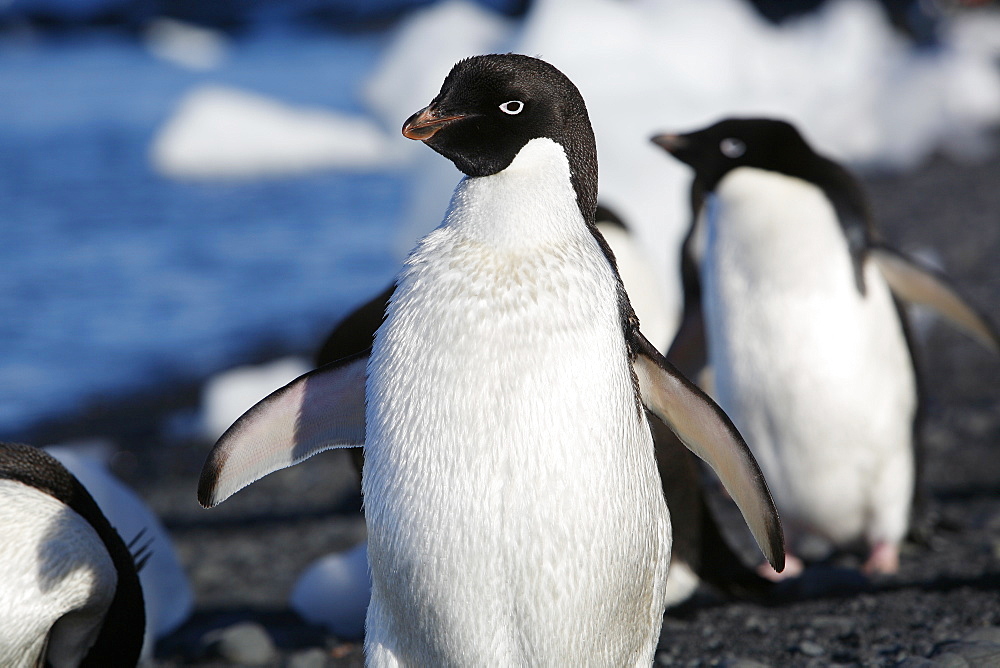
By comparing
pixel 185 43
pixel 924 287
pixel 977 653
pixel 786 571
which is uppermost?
pixel 924 287

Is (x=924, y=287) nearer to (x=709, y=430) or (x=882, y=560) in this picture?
(x=882, y=560)

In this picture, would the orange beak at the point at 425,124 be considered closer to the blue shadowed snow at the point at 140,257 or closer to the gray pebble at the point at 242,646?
the gray pebble at the point at 242,646

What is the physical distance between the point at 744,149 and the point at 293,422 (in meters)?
1.86

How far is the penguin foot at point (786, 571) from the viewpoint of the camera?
3080mm

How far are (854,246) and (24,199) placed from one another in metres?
9.61

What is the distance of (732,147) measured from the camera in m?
3.33

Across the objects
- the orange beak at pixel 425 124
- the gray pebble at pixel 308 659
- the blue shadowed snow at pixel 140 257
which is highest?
the orange beak at pixel 425 124

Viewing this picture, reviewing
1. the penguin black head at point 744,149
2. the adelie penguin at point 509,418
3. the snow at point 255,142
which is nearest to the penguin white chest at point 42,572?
the adelie penguin at point 509,418

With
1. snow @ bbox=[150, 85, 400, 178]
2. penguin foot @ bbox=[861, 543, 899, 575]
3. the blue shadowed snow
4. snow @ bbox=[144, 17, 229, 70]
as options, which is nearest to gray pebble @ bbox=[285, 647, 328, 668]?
penguin foot @ bbox=[861, 543, 899, 575]

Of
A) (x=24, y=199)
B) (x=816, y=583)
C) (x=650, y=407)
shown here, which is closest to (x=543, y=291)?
(x=650, y=407)

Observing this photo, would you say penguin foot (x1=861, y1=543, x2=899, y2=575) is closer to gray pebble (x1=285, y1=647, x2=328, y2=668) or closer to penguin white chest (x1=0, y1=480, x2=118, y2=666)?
gray pebble (x1=285, y1=647, x2=328, y2=668)

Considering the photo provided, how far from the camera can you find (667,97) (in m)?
8.24

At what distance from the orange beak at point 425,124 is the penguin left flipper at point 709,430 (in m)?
0.49

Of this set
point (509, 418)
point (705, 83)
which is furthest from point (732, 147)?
point (705, 83)
